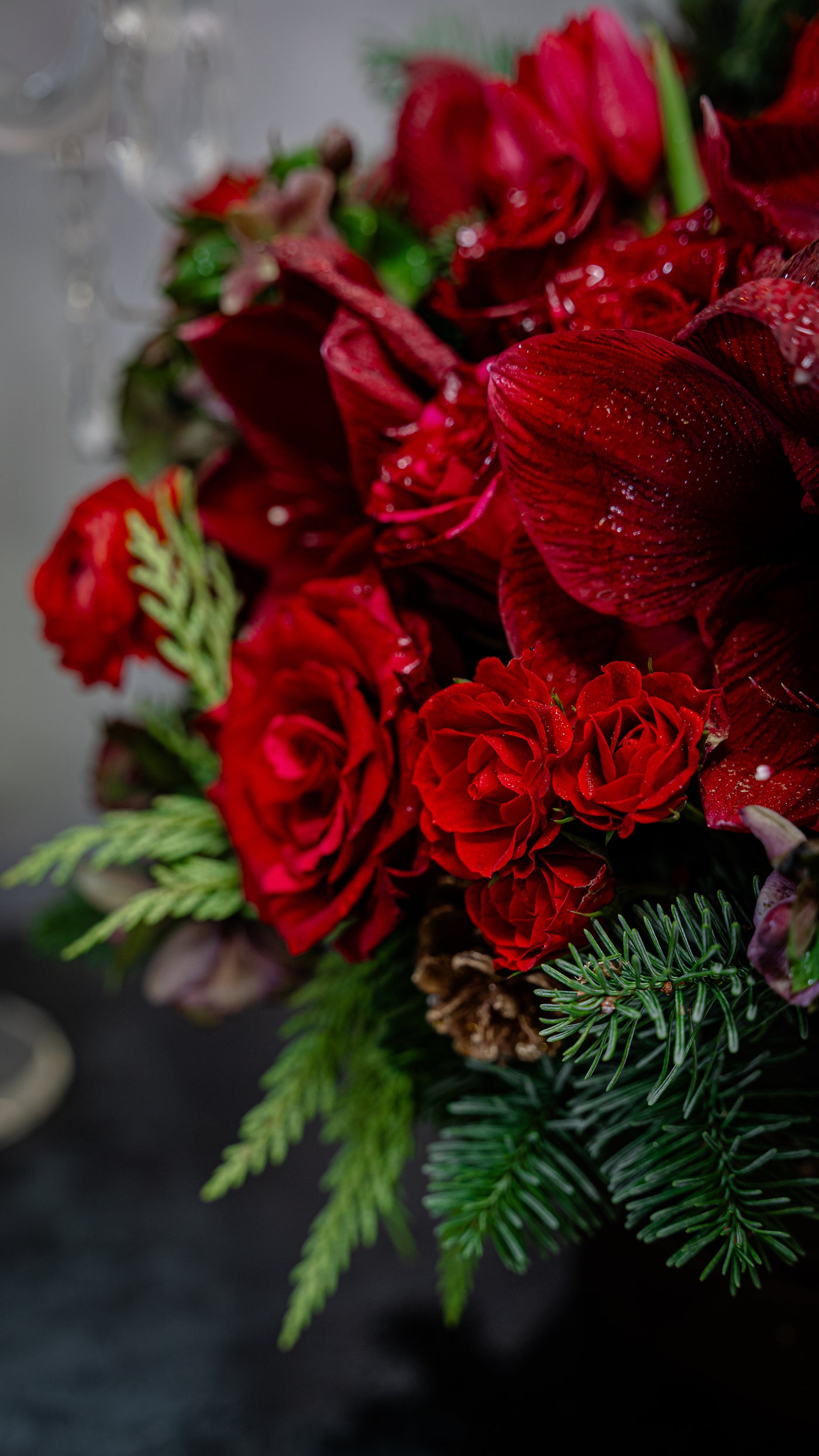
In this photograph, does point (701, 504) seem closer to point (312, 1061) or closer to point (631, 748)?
point (631, 748)

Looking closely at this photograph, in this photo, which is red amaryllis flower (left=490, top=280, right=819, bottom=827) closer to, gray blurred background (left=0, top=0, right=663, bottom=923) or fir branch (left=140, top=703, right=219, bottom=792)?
fir branch (left=140, top=703, right=219, bottom=792)

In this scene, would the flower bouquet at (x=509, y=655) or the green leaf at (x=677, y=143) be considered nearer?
the flower bouquet at (x=509, y=655)

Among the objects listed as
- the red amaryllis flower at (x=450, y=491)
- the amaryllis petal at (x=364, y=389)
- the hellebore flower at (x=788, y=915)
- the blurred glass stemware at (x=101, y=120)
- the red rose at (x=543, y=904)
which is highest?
the blurred glass stemware at (x=101, y=120)

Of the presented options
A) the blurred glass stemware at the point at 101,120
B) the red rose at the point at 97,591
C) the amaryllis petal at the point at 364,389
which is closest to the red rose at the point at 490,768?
the amaryllis petal at the point at 364,389

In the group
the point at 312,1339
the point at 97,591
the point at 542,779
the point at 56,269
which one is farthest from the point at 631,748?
the point at 56,269

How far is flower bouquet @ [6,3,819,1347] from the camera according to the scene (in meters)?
0.25

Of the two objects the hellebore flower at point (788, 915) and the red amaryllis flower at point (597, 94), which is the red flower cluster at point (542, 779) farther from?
the red amaryllis flower at point (597, 94)

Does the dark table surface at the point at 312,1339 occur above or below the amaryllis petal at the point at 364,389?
below

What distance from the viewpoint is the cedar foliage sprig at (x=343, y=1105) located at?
38 cm

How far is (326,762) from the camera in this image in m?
0.33

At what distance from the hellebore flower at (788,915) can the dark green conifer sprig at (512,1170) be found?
0.11 meters

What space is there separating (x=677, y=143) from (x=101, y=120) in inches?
13.9

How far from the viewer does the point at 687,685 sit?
255 mm

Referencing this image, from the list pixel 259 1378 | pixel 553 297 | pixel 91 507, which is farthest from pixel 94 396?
pixel 259 1378
